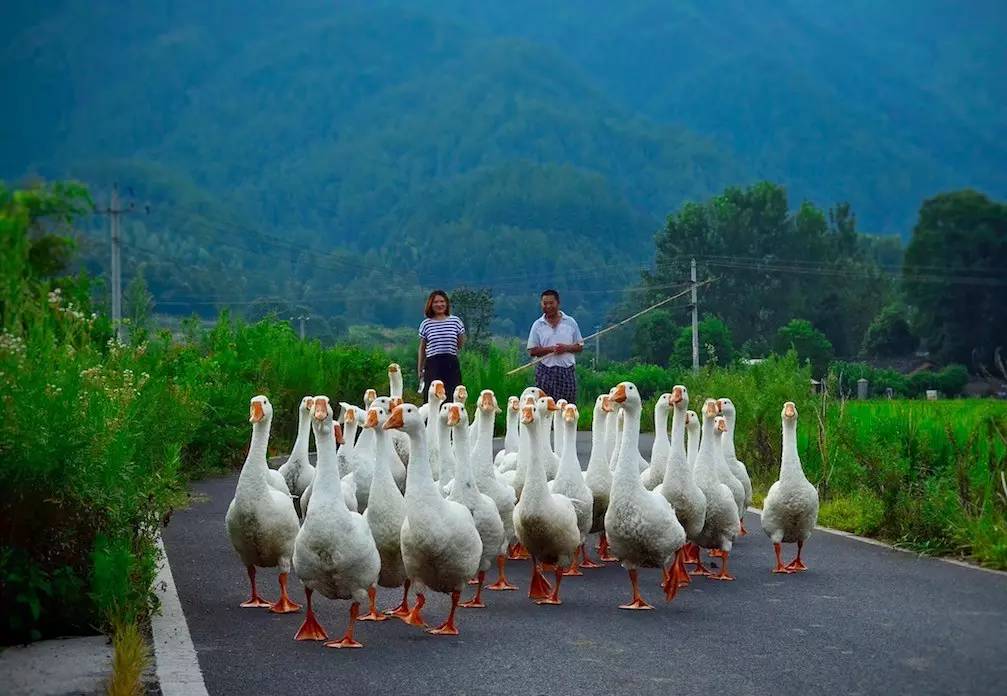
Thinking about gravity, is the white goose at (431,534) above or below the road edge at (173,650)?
above

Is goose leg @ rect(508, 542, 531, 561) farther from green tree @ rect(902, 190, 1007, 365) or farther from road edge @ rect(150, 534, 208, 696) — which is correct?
green tree @ rect(902, 190, 1007, 365)

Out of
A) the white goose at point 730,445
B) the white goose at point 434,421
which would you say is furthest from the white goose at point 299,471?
the white goose at point 730,445

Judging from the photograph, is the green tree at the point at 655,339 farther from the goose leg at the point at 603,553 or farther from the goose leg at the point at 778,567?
the goose leg at the point at 778,567

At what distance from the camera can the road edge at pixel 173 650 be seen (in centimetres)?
731

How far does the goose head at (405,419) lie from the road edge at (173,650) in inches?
75.8

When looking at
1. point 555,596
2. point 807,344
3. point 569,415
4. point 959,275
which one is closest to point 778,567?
point 569,415

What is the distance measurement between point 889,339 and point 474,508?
212 feet

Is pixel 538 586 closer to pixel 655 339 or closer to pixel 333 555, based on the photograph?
pixel 333 555

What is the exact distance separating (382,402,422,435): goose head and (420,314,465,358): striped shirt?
7246 mm

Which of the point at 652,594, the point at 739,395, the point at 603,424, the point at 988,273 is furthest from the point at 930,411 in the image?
the point at 988,273

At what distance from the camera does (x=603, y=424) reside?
12.4m

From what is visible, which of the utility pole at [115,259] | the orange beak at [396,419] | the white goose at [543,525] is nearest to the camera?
the orange beak at [396,419]

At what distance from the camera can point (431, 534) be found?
8820mm

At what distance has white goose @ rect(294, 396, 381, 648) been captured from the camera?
8.59m
